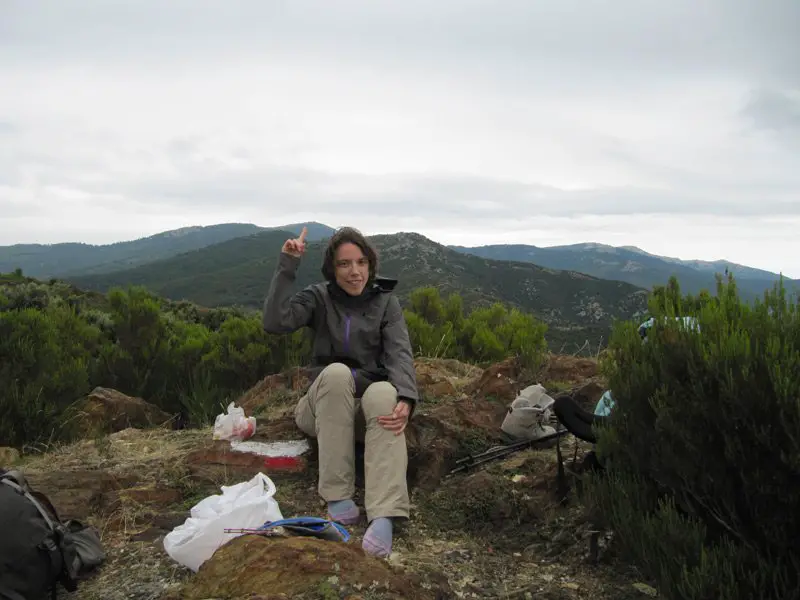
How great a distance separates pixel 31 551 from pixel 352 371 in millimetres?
1743

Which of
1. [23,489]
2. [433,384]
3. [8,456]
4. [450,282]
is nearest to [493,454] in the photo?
[433,384]

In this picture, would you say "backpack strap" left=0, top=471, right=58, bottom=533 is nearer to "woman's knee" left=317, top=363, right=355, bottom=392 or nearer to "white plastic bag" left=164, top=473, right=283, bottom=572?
"white plastic bag" left=164, top=473, right=283, bottom=572

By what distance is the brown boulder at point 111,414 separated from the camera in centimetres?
562

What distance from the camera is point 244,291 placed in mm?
87688

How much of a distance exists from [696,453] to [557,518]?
1267mm

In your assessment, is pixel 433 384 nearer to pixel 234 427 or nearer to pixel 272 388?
pixel 272 388

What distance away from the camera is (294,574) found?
2.12 m

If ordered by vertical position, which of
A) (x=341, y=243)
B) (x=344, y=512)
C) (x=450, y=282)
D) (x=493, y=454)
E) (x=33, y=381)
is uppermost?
(x=450, y=282)

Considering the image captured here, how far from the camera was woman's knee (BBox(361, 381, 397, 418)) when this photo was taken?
10.6 feet

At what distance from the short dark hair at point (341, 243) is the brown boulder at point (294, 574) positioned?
177 cm

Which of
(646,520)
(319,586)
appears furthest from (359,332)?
(646,520)

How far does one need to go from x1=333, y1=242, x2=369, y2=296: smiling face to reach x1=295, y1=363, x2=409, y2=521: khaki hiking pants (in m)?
0.51

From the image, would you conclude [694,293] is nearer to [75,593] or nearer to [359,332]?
[359,332]

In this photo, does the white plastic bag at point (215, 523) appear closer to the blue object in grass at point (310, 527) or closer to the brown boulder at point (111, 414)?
the blue object in grass at point (310, 527)
